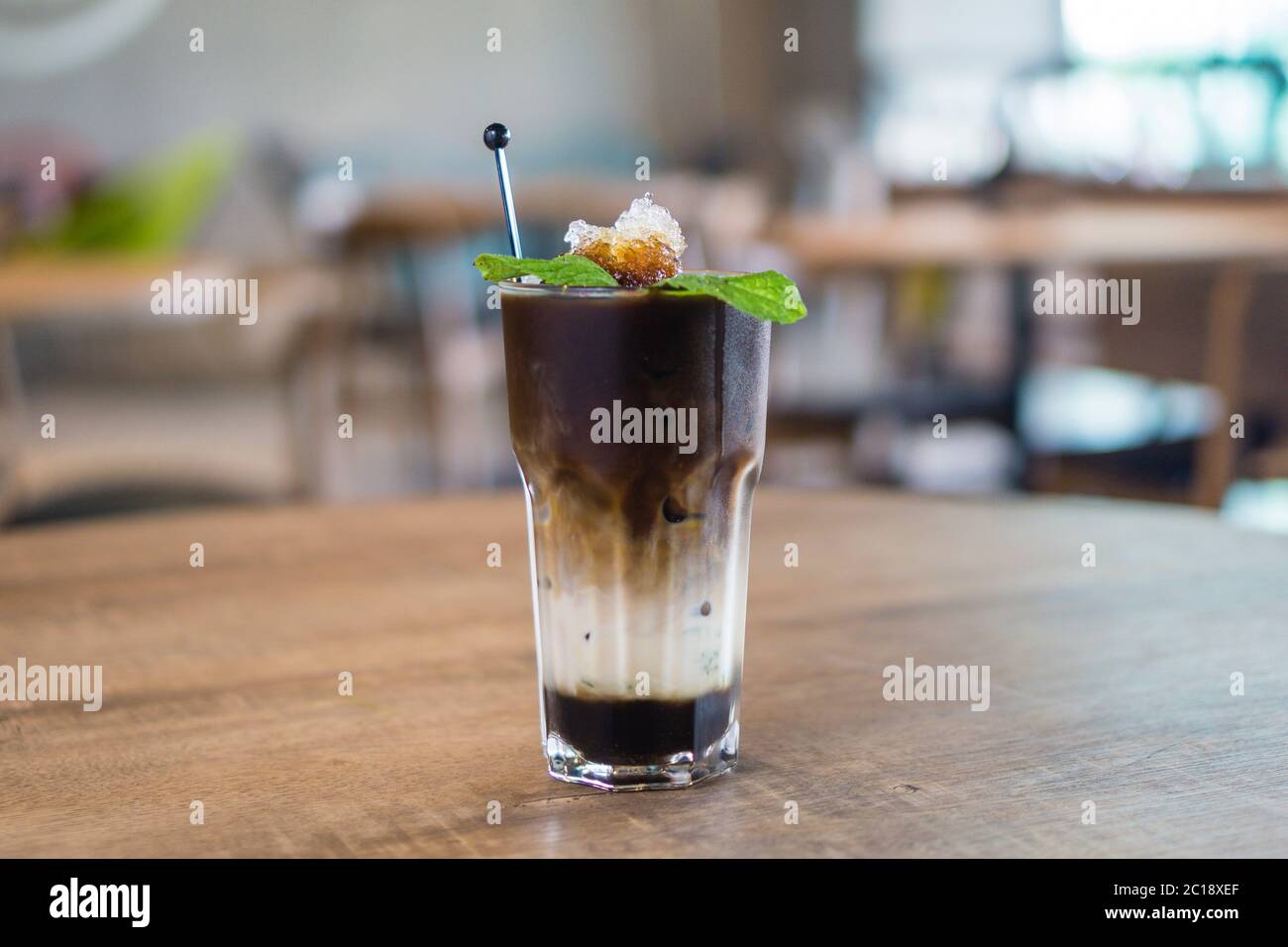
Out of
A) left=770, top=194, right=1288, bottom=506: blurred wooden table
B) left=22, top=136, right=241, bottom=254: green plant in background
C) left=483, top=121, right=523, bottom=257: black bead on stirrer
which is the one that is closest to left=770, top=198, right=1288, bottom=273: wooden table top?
left=770, top=194, right=1288, bottom=506: blurred wooden table

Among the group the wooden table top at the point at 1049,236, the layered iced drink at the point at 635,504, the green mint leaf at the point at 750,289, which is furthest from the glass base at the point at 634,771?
the wooden table top at the point at 1049,236

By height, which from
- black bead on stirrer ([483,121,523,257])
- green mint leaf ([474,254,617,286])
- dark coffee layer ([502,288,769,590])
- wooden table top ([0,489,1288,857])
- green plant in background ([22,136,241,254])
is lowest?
wooden table top ([0,489,1288,857])

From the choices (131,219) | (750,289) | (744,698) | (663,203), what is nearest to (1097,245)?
(663,203)

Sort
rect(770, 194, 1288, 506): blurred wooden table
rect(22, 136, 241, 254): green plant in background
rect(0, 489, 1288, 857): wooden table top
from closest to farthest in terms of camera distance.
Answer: rect(0, 489, 1288, 857): wooden table top
rect(770, 194, 1288, 506): blurred wooden table
rect(22, 136, 241, 254): green plant in background

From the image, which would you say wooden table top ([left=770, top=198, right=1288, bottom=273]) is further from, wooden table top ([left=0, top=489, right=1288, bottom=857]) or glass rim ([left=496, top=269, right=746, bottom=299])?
glass rim ([left=496, top=269, right=746, bottom=299])
